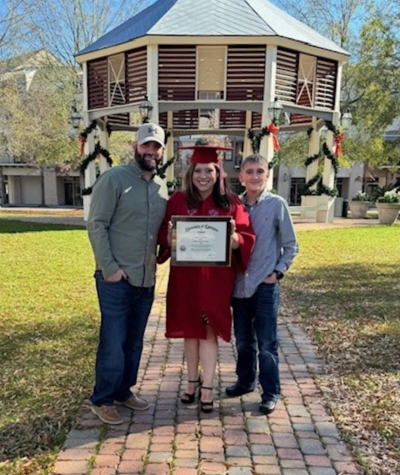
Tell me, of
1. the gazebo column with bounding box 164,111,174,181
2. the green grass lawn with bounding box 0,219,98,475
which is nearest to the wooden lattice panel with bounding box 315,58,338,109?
the gazebo column with bounding box 164,111,174,181

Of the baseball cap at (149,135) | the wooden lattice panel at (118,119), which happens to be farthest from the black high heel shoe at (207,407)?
the wooden lattice panel at (118,119)

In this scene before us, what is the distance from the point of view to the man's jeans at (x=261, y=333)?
3152 millimetres

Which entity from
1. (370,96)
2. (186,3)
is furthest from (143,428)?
(370,96)

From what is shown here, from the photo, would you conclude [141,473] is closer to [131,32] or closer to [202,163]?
[202,163]

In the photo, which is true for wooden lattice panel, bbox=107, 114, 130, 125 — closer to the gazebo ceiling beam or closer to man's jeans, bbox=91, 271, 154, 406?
the gazebo ceiling beam

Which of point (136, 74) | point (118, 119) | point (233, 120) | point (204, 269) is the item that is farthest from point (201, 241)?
point (233, 120)

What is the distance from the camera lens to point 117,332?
3.00 m

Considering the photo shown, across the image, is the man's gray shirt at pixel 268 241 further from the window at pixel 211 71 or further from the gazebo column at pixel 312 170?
the gazebo column at pixel 312 170

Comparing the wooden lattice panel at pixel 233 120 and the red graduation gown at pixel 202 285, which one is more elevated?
the wooden lattice panel at pixel 233 120

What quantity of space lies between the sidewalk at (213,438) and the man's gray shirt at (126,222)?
105cm

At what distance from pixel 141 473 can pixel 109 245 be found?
4.60 feet

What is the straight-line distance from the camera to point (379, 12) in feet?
70.1

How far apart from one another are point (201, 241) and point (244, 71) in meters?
12.6

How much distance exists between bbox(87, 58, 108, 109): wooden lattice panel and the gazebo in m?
0.04
